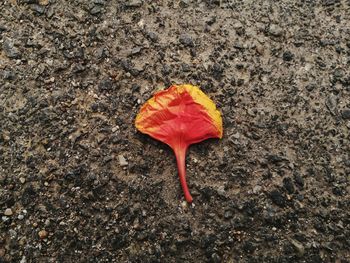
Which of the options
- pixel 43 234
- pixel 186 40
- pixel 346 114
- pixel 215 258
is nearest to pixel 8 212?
pixel 43 234

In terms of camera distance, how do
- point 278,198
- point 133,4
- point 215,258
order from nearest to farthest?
point 215,258
point 278,198
point 133,4

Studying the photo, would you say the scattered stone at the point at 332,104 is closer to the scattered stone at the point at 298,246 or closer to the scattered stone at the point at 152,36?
the scattered stone at the point at 298,246

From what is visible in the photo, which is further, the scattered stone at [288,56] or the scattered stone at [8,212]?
the scattered stone at [288,56]

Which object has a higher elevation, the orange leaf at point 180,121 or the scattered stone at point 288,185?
the orange leaf at point 180,121

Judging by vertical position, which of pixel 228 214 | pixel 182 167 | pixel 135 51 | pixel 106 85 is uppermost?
pixel 135 51

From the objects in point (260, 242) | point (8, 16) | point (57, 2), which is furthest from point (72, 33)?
point (260, 242)

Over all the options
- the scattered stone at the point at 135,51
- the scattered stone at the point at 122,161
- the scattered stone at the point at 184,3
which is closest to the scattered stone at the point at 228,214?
the scattered stone at the point at 122,161

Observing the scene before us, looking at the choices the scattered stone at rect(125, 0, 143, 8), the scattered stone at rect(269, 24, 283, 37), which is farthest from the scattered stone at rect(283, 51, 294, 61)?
the scattered stone at rect(125, 0, 143, 8)

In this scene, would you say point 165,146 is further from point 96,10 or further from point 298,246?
point 96,10
